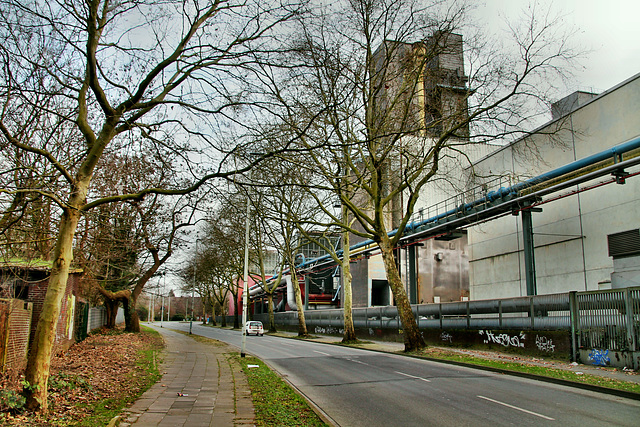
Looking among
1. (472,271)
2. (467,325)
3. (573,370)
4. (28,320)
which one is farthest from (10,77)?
(472,271)

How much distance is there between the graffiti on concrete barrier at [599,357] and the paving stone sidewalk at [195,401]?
11.1m

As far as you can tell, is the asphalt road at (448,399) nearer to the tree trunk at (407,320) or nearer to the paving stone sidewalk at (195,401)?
the paving stone sidewalk at (195,401)

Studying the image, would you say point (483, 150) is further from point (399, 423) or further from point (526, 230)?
point (399, 423)

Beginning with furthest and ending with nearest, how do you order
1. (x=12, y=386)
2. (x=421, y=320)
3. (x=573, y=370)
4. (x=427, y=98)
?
(x=421, y=320) → (x=427, y=98) → (x=573, y=370) → (x=12, y=386)

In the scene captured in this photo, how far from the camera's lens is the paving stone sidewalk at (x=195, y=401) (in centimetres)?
743

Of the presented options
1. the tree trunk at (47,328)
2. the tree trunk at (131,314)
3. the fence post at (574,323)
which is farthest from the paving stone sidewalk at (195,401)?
the tree trunk at (131,314)

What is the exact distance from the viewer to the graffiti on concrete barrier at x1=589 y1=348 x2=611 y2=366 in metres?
14.4

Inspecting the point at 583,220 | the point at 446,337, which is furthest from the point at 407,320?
the point at 583,220

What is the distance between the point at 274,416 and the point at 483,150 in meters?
37.0

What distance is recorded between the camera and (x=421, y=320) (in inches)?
1077

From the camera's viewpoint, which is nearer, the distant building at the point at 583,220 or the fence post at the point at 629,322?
the fence post at the point at 629,322

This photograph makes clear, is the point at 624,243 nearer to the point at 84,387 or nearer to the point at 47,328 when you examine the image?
the point at 84,387

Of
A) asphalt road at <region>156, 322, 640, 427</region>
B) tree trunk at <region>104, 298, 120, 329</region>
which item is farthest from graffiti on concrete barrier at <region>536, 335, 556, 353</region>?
tree trunk at <region>104, 298, 120, 329</region>

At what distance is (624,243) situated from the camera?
67.5 ft
